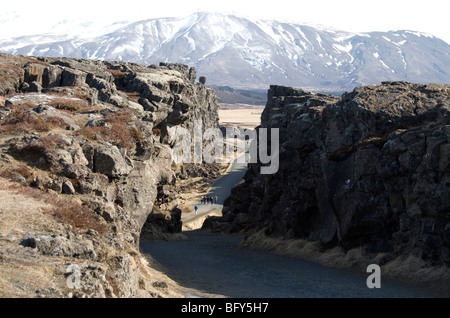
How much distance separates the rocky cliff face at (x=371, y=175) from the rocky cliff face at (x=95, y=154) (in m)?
11.8

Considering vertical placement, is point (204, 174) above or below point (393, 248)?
below

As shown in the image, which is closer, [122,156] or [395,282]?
[395,282]

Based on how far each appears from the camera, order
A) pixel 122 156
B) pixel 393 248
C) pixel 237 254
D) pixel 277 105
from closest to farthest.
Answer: pixel 393 248 < pixel 122 156 < pixel 237 254 < pixel 277 105

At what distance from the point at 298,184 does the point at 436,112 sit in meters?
12.1

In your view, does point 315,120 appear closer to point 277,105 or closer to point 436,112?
point 436,112

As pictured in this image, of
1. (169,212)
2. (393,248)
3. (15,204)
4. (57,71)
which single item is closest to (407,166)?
(393,248)

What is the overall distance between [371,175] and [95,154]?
16.6 m

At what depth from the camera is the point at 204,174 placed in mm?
110062

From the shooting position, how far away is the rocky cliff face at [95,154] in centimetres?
1872

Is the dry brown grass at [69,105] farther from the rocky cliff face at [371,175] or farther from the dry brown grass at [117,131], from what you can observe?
the rocky cliff face at [371,175]

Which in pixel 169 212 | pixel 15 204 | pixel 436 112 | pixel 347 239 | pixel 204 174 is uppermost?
pixel 436 112

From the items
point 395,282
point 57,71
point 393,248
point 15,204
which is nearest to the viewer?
point 15,204

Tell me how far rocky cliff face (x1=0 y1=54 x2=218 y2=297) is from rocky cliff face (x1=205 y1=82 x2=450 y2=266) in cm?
1177

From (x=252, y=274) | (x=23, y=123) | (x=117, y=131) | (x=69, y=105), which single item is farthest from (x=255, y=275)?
(x=69, y=105)
